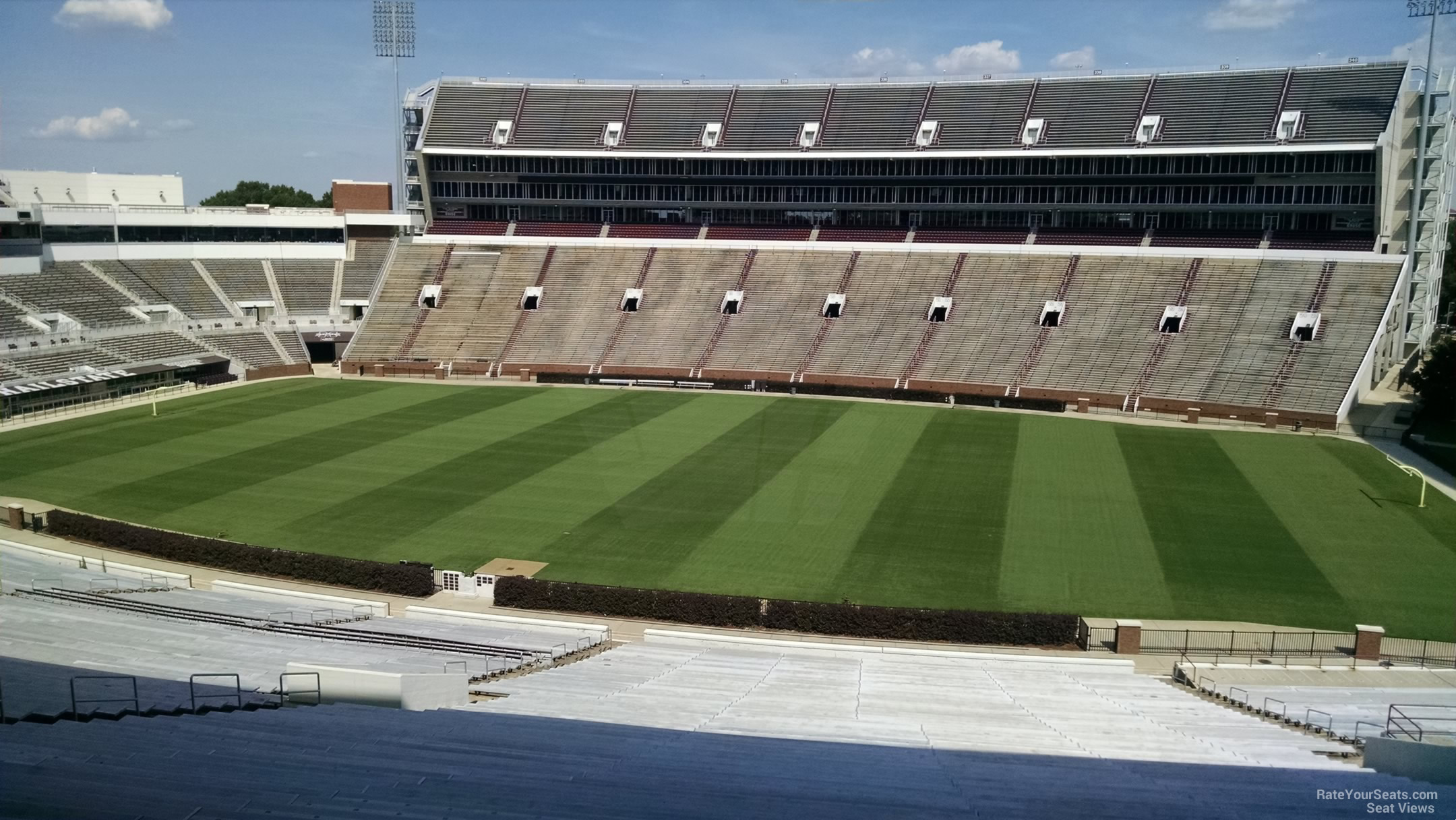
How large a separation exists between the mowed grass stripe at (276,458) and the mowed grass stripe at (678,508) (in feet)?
40.9

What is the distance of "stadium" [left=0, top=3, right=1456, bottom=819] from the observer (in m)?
11.6

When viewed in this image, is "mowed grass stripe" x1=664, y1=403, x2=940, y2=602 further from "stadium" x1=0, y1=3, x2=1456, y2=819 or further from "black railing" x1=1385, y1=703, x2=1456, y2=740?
"black railing" x1=1385, y1=703, x2=1456, y2=740

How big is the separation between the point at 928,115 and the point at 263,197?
7725 cm

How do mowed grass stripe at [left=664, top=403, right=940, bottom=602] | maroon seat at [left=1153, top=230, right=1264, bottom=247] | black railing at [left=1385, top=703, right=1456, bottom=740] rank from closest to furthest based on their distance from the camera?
black railing at [left=1385, top=703, right=1456, bottom=740], mowed grass stripe at [left=664, top=403, right=940, bottom=602], maroon seat at [left=1153, top=230, right=1264, bottom=247]

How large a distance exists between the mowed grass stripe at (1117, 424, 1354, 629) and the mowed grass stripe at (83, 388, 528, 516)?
2792 centimetres

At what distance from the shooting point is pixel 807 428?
43.1 m

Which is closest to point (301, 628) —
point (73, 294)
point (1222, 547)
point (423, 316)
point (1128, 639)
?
point (1128, 639)

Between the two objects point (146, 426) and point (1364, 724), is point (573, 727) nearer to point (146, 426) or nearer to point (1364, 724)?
point (1364, 724)

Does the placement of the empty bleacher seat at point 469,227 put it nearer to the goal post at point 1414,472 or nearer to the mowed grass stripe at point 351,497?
the mowed grass stripe at point 351,497

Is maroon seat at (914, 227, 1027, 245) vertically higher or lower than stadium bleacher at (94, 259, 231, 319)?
higher

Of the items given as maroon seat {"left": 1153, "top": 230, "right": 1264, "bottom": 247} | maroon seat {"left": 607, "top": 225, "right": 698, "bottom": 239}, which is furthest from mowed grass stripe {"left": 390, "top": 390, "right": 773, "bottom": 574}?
maroon seat {"left": 1153, "top": 230, "right": 1264, "bottom": 247}

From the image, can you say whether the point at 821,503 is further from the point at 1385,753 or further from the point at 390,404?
the point at 390,404

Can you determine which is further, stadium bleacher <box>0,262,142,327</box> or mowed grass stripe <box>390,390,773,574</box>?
stadium bleacher <box>0,262,142,327</box>

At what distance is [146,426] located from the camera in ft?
141
